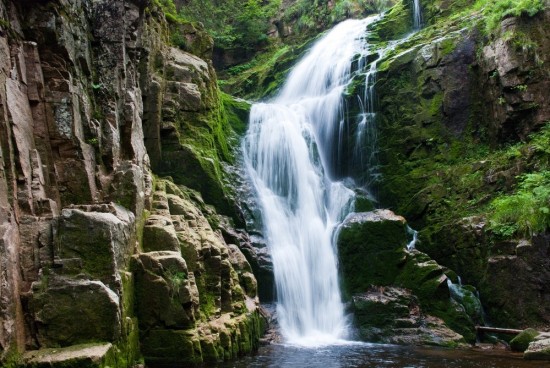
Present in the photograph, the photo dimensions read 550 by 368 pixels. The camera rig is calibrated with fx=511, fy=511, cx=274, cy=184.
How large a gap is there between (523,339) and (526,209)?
3.69m

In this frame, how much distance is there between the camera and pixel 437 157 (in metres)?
17.9

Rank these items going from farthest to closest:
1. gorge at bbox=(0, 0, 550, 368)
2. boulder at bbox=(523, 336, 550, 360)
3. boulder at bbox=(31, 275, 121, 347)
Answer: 1. boulder at bbox=(523, 336, 550, 360)
2. gorge at bbox=(0, 0, 550, 368)
3. boulder at bbox=(31, 275, 121, 347)

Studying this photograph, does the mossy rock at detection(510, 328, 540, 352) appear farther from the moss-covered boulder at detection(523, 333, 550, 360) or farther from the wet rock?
the wet rock

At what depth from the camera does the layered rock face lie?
7.40 meters

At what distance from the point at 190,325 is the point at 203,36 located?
12.2 metres

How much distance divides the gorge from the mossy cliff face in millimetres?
59

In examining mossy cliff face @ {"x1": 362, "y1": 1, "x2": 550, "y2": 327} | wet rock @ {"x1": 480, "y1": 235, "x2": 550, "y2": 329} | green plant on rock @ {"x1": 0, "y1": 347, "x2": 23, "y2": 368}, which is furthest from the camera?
mossy cliff face @ {"x1": 362, "y1": 1, "x2": 550, "y2": 327}

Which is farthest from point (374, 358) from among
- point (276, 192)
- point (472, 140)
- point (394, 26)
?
point (394, 26)

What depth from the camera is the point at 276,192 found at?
16969mm

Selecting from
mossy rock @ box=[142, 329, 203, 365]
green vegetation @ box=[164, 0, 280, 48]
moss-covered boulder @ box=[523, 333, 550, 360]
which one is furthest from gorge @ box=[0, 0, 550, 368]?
green vegetation @ box=[164, 0, 280, 48]

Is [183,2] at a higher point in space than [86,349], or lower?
higher

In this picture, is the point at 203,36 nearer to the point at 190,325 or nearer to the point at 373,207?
the point at 373,207

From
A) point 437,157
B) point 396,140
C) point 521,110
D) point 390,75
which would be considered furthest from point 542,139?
point 390,75

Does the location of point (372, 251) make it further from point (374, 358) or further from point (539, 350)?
point (539, 350)
